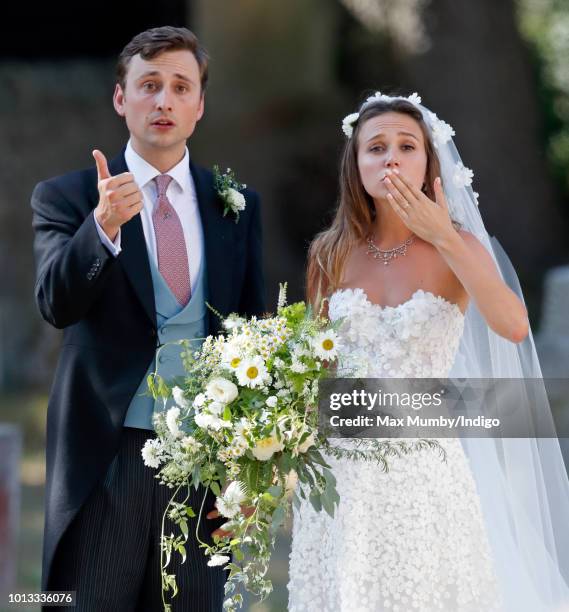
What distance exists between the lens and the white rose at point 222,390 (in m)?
3.08

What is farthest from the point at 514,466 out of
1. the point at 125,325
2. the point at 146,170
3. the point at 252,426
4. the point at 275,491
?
the point at 146,170

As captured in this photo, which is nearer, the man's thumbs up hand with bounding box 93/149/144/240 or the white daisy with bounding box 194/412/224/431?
the white daisy with bounding box 194/412/224/431

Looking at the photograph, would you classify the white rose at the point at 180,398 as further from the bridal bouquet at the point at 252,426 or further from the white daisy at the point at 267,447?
the white daisy at the point at 267,447

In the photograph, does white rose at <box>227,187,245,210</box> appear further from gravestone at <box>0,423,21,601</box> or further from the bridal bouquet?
gravestone at <box>0,423,21,601</box>

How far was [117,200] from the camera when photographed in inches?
126

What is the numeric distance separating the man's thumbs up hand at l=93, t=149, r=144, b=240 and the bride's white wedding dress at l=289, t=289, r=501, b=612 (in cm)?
80

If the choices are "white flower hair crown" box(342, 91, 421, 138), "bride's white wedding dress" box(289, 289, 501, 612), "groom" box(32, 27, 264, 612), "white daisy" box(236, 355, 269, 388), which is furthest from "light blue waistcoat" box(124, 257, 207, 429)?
"white flower hair crown" box(342, 91, 421, 138)

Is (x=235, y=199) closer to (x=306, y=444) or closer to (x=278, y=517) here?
(x=306, y=444)

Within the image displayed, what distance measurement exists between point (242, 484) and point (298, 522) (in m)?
0.63

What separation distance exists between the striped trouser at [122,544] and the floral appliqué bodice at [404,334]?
2.37 feet

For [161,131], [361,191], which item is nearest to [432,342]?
[361,191]

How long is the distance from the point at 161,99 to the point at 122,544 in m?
1.41

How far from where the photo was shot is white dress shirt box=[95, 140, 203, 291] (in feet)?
11.8

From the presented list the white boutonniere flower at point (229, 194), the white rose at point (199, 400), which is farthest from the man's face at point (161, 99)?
the white rose at point (199, 400)
